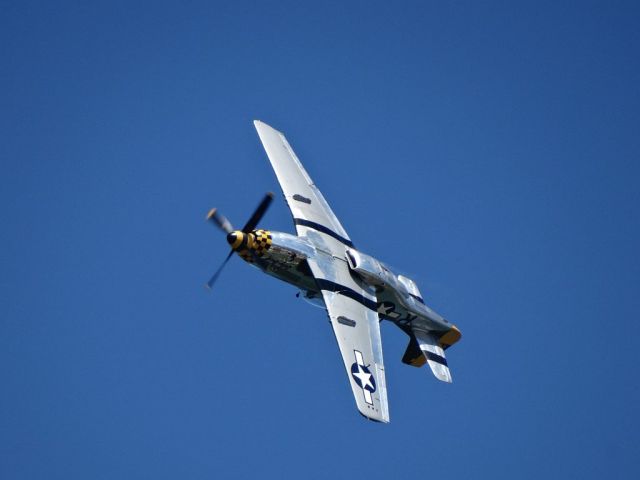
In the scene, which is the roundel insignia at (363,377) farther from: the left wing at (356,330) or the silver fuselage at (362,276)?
the silver fuselage at (362,276)

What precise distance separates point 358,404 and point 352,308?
4416mm

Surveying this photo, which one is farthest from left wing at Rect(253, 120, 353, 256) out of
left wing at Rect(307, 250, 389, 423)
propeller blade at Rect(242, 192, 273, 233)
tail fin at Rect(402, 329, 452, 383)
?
tail fin at Rect(402, 329, 452, 383)

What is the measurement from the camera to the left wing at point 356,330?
3781 cm

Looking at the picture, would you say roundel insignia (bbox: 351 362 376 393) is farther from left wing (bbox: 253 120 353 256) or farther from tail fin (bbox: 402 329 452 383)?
tail fin (bbox: 402 329 452 383)

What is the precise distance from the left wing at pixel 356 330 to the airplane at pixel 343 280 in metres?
0.03

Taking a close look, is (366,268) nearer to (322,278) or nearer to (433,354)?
(322,278)

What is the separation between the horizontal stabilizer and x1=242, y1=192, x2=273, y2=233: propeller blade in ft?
30.8

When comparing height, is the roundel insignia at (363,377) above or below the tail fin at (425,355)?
below

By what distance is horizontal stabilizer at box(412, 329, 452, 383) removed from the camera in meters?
44.8

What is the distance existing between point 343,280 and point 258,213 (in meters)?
4.31

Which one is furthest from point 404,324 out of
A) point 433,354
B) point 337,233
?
point 337,233

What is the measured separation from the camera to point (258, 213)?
38.9 metres

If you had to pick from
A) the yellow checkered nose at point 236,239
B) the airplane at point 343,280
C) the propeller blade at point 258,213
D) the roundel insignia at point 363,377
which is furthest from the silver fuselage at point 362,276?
the roundel insignia at point 363,377

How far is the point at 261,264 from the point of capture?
40.1 metres
